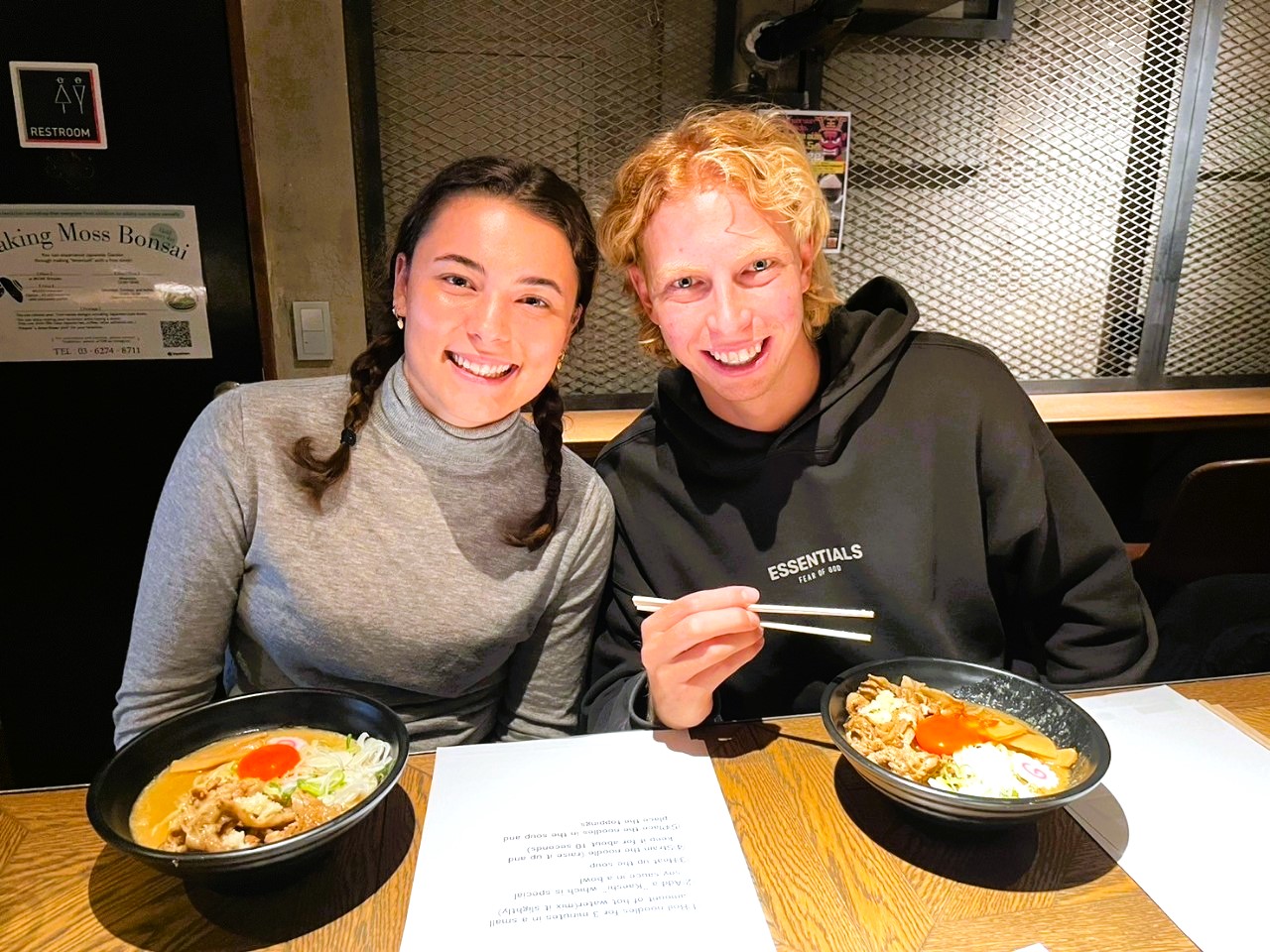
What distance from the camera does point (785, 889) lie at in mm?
884

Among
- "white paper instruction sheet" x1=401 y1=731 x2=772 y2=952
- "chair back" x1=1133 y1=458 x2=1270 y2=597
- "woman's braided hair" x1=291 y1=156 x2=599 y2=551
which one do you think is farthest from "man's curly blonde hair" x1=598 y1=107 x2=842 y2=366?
"chair back" x1=1133 y1=458 x2=1270 y2=597

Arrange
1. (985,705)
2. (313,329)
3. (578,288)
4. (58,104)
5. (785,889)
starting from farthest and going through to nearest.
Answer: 1. (313,329)
2. (58,104)
3. (578,288)
4. (985,705)
5. (785,889)

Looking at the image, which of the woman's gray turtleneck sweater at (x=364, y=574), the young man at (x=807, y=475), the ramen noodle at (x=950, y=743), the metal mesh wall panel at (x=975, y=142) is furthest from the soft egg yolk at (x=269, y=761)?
the metal mesh wall panel at (x=975, y=142)

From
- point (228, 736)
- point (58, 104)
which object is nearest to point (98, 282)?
point (58, 104)

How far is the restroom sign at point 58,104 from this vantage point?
2131 mm

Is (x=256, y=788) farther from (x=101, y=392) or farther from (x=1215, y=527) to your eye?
(x=1215, y=527)

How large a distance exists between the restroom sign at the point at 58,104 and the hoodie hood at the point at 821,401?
1.73 meters

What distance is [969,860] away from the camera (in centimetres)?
93

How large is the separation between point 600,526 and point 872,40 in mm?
2079

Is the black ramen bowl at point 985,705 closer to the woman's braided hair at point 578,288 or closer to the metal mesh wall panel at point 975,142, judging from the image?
the woman's braided hair at point 578,288

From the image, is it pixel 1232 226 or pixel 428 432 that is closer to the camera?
pixel 428 432

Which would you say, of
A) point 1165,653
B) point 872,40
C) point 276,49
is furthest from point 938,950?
point 872,40

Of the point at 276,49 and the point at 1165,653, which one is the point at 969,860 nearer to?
the point at 1165,653

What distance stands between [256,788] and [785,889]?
58 cm
